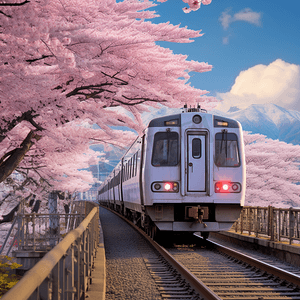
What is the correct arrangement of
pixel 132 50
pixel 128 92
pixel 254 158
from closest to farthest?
pixel 132 50, pixel 128 92, pixel 254 158

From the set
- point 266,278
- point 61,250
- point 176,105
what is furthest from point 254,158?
point 61,250

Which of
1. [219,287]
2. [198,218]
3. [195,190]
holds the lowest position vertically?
[219,287]

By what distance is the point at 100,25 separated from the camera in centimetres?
748

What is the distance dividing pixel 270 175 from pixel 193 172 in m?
20.6

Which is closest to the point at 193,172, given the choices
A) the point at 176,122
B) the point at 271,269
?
the point at 176,122

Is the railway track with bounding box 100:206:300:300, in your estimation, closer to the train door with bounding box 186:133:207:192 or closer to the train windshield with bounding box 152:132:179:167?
the train door with bounding box 186:133:207:192

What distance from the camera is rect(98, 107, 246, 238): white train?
9719 mm

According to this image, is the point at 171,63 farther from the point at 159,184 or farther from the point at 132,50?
the point at 159,184

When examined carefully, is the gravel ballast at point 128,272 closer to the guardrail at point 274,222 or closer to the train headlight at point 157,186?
the train headlight at point 157,186

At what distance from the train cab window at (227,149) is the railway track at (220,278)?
7.58 feet

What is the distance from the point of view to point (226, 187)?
9.77 metres

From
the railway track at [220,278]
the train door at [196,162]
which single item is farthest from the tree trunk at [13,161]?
the train door at [196,162]

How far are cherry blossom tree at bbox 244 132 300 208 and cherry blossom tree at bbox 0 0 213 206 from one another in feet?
56.4

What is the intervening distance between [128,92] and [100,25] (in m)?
2.87
